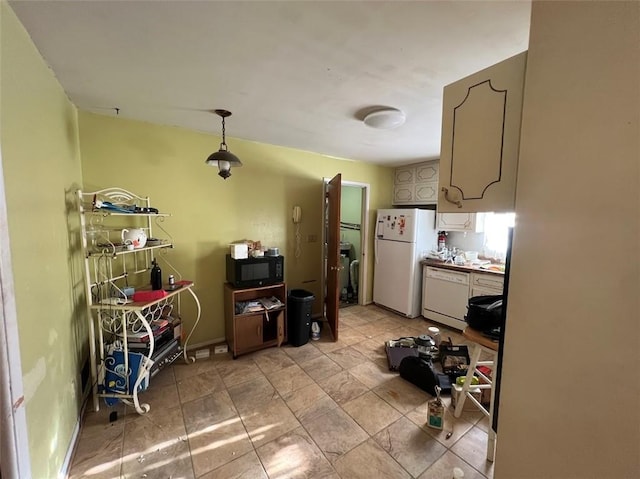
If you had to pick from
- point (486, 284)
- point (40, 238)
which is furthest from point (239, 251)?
point (486, 284)

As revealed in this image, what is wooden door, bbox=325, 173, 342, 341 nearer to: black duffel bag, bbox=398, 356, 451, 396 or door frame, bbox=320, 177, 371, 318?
door frame, bbox=320, 177, 371, 318

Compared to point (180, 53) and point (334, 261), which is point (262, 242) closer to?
point (334, 261)

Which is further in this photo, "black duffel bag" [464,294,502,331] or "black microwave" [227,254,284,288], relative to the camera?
"black microwave" [227,254,284,288]

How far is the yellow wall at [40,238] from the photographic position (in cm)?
107

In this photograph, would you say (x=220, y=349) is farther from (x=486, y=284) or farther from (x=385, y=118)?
(x=486, y=284)

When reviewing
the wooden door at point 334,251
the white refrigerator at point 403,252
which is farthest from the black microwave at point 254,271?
the white refrigerator at point 403,252

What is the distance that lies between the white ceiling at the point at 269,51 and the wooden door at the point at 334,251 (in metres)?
0.96

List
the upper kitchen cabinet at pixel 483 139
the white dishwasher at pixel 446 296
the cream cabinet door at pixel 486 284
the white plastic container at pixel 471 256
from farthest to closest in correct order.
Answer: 1. the white plastic container at pixel 471 256
2. the white dishwasher at pixel 446 296
3. the cream cabinet door at pixel 486 284
4. the upper kitchen cabinet at pixel 483 139

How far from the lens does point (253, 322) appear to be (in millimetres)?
2711

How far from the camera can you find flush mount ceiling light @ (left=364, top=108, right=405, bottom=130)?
2.03m

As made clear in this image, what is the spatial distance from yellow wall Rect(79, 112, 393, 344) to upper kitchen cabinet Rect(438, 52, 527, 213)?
92.2 inches

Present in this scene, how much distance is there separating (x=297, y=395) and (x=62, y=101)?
2.72 meters

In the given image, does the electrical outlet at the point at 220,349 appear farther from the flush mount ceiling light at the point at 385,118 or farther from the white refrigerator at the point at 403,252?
the flush mount ceiling light at the point at 385,118

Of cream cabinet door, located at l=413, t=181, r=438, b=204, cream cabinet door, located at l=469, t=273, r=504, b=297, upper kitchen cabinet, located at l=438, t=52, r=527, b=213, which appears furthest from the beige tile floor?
cream cabinet door, located at l=413, t=181, r=438, b=204
